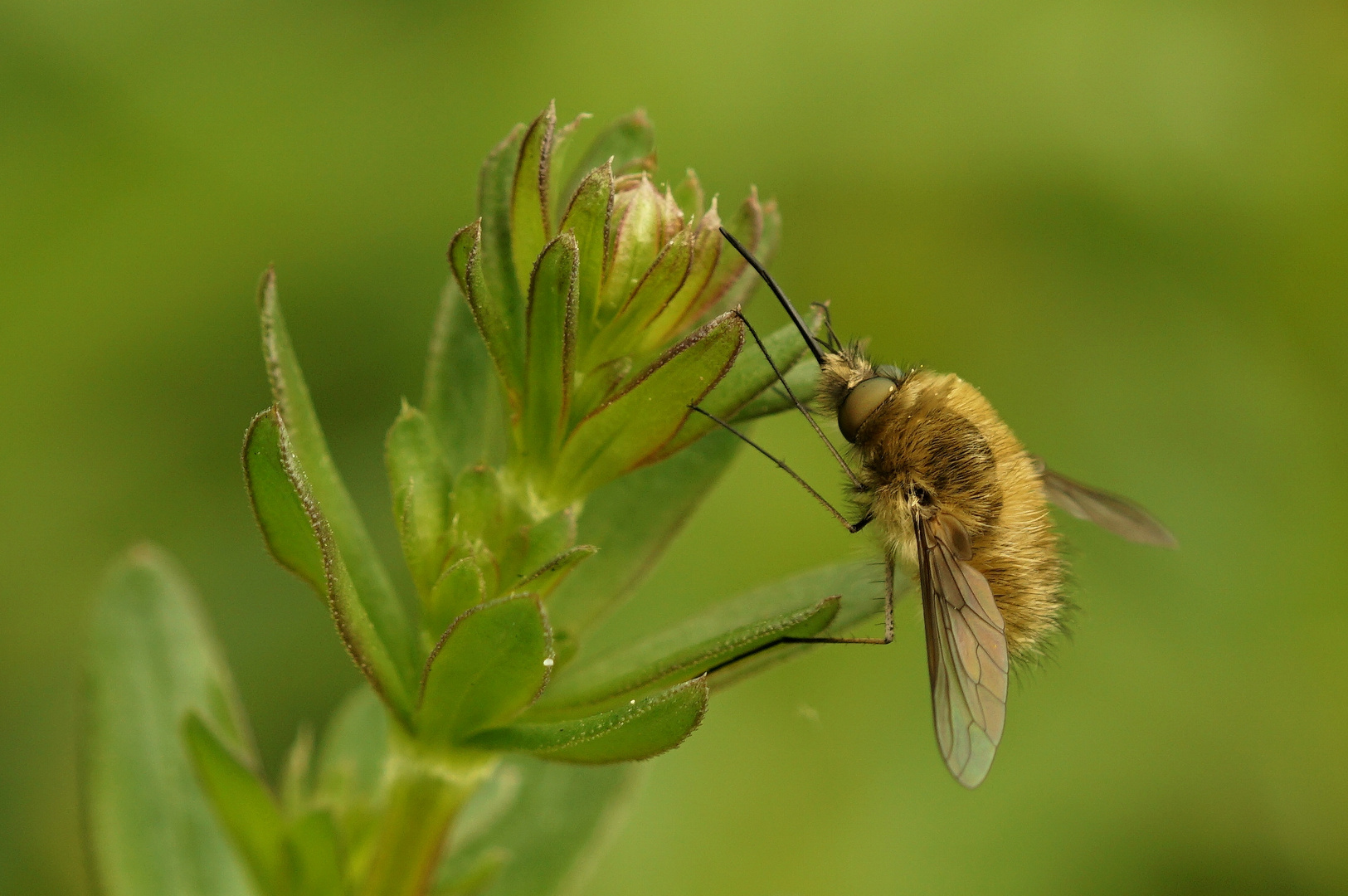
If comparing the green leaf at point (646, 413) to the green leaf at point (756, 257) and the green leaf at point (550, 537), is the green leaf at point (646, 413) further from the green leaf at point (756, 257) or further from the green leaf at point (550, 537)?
the green leaf at point (756, 257)

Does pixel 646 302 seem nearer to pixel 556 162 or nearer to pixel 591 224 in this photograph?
pixel 591 224

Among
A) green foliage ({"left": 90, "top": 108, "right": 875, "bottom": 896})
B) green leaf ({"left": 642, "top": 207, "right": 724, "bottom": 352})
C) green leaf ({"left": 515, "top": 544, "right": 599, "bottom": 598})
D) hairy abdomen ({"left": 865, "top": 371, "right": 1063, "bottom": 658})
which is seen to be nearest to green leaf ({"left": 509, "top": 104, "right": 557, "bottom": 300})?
green foliage ({"left": 90, "top": 108, "right": 875, "bottom": 896})

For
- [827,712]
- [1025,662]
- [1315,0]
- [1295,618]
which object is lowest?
[1295,618]

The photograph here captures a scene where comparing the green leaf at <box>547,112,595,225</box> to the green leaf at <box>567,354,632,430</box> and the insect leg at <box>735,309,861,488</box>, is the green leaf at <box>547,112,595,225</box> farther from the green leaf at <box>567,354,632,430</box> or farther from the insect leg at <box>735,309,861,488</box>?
the insect leg at <box>735,309,861,488</box>

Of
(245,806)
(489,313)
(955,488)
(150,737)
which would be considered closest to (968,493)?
(955,488)

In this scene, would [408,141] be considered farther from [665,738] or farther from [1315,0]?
[1315,0]

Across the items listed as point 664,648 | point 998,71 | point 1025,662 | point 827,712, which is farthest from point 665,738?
point 998,71
